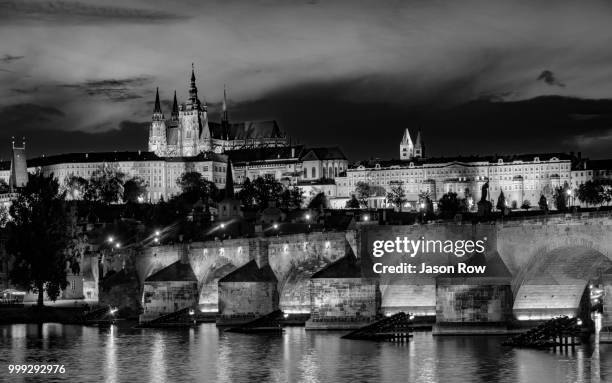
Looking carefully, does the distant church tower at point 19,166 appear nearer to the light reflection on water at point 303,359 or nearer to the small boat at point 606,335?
the light reflection on water at point 303,359

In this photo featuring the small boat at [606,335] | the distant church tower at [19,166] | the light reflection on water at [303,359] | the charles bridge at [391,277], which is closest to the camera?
the light reflection on water at [303,359]

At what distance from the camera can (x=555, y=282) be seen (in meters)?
54.7

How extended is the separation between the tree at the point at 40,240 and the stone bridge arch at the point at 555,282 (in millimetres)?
38063

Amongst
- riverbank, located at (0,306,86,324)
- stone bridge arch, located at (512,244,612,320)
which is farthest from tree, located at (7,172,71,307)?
stone bridge arch, located at (512,244,612,320)

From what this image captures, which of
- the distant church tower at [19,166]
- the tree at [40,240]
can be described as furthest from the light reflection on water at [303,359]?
the distant church tower at [19,166]

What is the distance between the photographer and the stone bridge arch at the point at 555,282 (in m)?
53.1

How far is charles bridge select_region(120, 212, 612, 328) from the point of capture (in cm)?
5325

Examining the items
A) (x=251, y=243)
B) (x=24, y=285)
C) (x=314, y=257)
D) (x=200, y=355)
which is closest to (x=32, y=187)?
(x=24, y=285)

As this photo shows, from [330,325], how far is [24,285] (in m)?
29.2

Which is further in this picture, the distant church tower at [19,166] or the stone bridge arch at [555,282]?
the distant church tower at [19,166]

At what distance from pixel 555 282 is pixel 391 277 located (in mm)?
9133

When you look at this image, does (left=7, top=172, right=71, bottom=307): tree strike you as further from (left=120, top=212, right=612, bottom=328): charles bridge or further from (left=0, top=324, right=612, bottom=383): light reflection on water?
(left=0, top=324, right=612, bottom=383): light reflection on water

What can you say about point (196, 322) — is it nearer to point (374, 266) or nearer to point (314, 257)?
point (314, 257)

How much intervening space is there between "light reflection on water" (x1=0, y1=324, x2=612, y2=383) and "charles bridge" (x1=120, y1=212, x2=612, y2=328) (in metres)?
1.74
